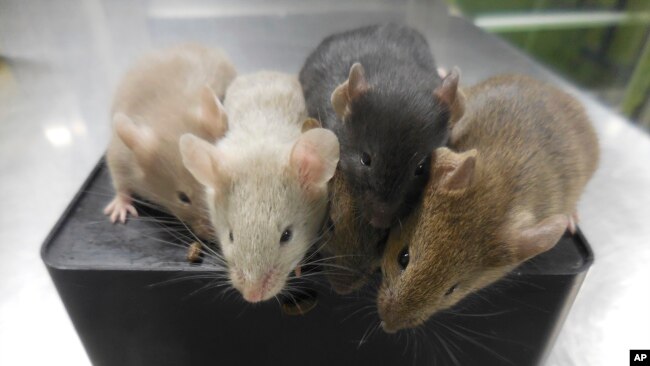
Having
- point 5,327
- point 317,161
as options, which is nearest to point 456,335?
point 317,161

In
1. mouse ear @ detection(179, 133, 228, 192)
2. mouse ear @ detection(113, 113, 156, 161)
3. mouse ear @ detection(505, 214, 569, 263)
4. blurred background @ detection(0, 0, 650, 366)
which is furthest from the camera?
blurred background @ detection(0, 0, 650, 366)

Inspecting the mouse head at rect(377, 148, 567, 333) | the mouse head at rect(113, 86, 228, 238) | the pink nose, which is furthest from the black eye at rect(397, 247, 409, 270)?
the mouse head at rect(113, 86, 228, 238)

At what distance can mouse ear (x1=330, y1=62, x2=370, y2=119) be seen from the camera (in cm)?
83

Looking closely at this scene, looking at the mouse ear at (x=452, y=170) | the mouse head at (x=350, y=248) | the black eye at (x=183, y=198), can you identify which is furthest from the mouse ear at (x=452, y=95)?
the black eye at (x=183, y=198)

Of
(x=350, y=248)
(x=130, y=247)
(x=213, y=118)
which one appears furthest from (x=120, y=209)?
(x=350, y=248)

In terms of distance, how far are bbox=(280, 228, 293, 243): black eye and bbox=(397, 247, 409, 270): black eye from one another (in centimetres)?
17

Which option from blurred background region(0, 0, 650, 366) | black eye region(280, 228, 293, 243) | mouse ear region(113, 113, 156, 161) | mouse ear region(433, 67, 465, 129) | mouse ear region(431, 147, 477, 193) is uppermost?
mouse ear region(433, 67, 465, 129)

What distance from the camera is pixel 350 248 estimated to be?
784mm

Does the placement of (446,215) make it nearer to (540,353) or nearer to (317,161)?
(317,161)

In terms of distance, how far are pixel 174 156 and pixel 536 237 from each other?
2.01ft

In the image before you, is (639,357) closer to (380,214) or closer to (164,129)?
(380,214)

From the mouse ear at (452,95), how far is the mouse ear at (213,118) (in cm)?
37

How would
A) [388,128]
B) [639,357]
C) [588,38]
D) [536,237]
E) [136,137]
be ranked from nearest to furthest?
1. [536,237]
2. [388,128]
3. [136,137]
4. [639,357]
5. [588,38]

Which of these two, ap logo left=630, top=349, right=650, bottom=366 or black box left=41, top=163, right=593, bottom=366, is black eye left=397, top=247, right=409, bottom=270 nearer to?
black box left=41, top=163, right=593, bottom=366
